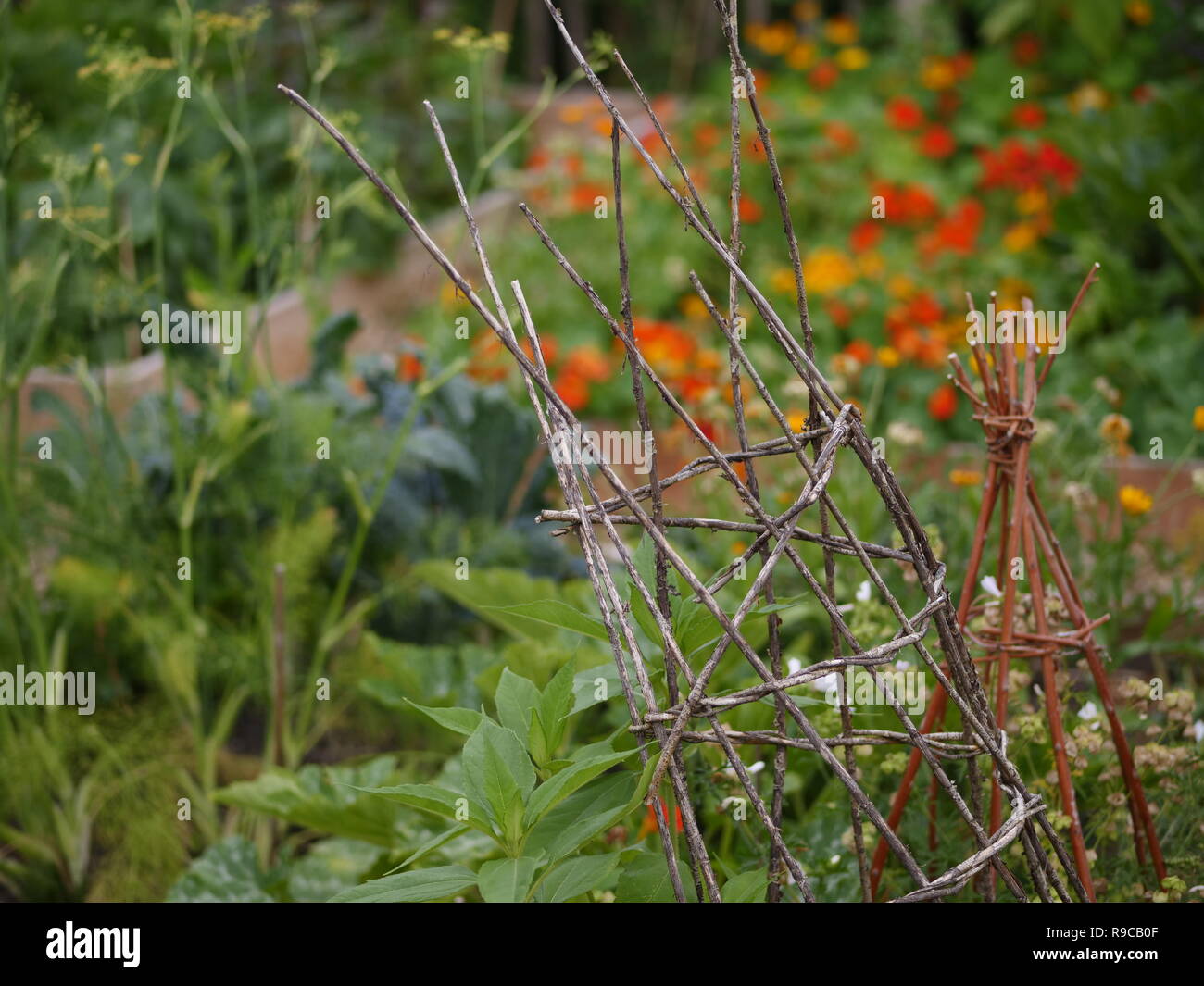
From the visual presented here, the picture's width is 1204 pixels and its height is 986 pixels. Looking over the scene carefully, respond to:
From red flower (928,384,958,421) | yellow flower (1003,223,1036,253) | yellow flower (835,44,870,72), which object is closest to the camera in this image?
red flower (928,384,958,421)

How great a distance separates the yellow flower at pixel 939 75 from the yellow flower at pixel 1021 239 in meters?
1.18

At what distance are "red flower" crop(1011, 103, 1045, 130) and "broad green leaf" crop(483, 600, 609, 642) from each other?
14.0ft

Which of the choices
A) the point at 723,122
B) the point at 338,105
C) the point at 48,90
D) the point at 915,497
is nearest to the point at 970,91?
the point at 723,122

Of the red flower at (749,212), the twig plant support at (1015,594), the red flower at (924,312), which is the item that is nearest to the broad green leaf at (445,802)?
the twig plant support at (1015,594)

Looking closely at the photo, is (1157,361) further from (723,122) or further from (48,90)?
(48,90)

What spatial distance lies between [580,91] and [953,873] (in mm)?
5855

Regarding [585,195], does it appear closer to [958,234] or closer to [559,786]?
[958,234]

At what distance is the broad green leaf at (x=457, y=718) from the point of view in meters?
1.19

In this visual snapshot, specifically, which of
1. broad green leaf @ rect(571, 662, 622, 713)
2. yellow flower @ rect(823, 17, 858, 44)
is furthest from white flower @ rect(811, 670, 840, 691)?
yellow flower @ rect(823, 17, 858, 44)

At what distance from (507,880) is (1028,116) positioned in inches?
180

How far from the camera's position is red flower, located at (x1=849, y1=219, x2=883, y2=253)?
4.39 meters

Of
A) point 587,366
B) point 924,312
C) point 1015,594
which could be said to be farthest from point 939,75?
point 1015,594

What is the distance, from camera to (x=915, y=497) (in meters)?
2.54

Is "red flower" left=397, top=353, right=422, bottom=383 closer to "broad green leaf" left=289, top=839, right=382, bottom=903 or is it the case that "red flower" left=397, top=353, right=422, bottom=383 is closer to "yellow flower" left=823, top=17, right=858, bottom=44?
"broad green leaf" left=289, top=839, right=382, bottom=903
